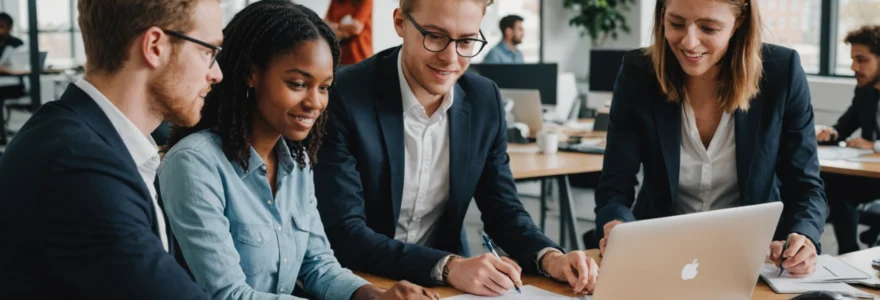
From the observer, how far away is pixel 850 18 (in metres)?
6.90

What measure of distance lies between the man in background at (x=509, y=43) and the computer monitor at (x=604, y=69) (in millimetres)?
2691

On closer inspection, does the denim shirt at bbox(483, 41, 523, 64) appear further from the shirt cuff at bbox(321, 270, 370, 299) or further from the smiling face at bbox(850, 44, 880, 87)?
the shirt cuff at bbox(321, 270, 370, 299)

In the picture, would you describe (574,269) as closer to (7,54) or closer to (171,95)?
(171,95)

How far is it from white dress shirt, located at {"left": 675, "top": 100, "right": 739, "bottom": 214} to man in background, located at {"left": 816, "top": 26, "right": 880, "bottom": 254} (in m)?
1.86

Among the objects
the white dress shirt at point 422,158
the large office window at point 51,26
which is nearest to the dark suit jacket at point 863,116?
the white dress shirt at point 422,158

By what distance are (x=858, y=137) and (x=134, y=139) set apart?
3.63 meters

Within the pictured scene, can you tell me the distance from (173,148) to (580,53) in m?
7.82

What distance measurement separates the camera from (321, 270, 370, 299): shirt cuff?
1623mm

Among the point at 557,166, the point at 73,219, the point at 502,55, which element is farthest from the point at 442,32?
the point at 502,55

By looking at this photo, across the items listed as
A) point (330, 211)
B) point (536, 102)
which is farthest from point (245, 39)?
point (536, 102)

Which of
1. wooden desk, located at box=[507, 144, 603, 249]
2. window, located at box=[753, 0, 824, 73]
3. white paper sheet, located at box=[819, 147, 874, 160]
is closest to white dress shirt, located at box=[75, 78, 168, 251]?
wooden desk, located at box=[507, 144, 603, 249]

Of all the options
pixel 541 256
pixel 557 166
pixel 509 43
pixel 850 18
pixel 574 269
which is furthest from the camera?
pixel 509 43

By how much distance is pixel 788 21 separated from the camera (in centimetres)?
731

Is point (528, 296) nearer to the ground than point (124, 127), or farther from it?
nearer to the ground
